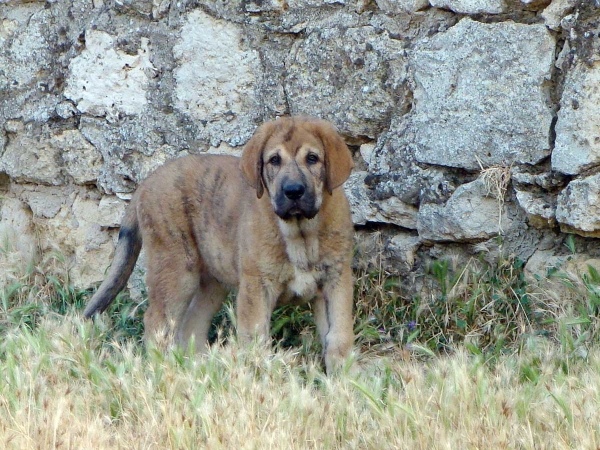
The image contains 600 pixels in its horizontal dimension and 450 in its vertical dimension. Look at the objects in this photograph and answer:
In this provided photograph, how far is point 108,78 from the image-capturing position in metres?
7.10

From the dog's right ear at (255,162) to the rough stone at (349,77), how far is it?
0.80m

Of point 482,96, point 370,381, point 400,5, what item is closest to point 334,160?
point 482,96

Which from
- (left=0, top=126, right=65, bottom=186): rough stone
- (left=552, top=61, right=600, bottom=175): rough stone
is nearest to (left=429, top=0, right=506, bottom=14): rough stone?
(left=552, top=61, right=600, bottom=175): rough stone

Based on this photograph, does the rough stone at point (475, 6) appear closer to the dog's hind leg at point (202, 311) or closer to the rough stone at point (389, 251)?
the rough stone at point (389, 251)

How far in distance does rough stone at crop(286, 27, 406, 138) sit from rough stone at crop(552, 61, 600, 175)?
109cm

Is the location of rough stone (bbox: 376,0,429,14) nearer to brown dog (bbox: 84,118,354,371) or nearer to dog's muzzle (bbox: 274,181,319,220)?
brown dog (bbox: 84,118,354,371)

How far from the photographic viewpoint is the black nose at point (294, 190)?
5562mm

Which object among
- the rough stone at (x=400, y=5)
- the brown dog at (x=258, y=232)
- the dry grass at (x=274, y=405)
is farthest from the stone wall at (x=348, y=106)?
the dry grass at (x=274, y=405)

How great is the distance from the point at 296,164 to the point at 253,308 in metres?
0.87

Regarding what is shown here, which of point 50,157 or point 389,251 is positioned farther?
point 50,157

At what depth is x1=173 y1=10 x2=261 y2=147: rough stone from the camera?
6.79 meters

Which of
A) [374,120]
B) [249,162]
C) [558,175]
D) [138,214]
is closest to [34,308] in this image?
[138,214]

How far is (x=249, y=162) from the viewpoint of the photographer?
580 centimetres

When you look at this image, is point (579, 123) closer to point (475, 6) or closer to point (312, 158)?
point (475, 6)
